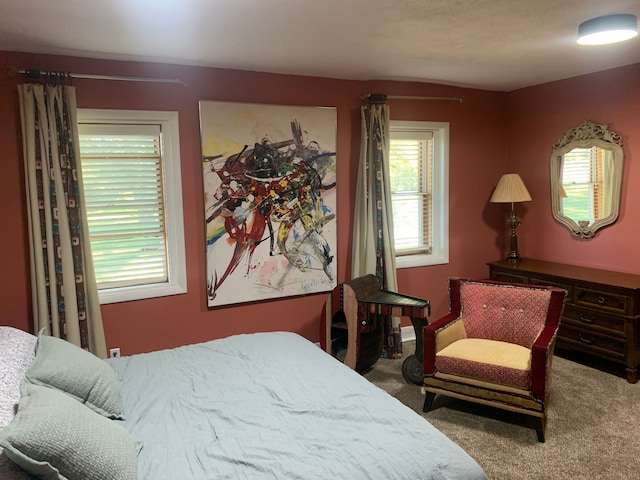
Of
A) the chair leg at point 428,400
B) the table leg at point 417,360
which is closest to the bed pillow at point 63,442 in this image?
the chair leg at point 428,400

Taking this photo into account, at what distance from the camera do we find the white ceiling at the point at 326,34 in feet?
7.69

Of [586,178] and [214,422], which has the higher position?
[586,178]

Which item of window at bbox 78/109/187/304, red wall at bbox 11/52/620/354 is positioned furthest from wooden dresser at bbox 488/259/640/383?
window at bbox 78/109/187/304

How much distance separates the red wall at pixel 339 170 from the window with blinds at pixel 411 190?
211 mm

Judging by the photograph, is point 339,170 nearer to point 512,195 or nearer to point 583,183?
point 512,195

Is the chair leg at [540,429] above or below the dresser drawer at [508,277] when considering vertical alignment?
below

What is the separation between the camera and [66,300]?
10.1 ft

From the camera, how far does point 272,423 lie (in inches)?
74.8

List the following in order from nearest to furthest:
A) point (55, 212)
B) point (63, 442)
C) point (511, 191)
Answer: point (63, 442) → point (55, 212) → point (511, 191)

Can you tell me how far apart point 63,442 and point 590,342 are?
3.61 metres

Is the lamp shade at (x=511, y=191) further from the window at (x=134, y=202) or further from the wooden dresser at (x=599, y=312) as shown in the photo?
the window at (x=134, y=202)

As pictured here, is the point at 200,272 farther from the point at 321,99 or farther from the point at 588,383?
the point at 588,383

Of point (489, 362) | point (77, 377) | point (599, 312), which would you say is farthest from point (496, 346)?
point (77, 377)

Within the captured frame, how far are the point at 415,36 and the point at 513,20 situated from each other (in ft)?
1.78
